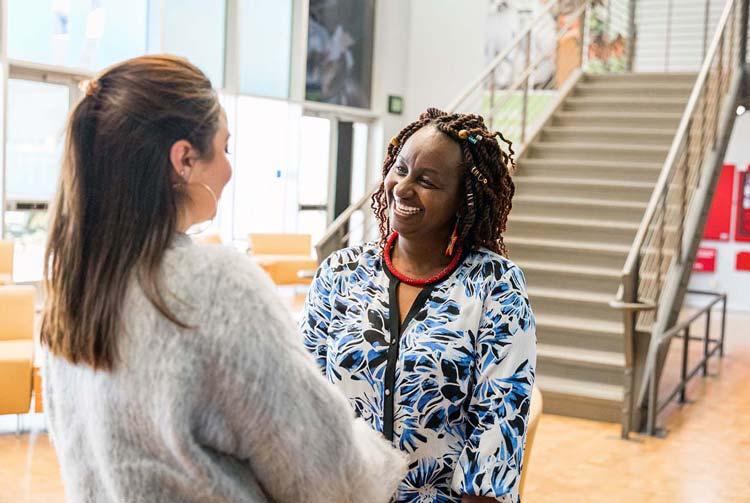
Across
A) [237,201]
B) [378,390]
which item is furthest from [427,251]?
[237,201]

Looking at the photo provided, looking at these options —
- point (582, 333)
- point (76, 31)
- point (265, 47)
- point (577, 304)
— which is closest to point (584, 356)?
point (582, 333)

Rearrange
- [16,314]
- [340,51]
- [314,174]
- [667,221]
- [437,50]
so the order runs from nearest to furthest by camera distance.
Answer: [16,314]
[667,221]
[314,174]
[340,51]
[437,50]

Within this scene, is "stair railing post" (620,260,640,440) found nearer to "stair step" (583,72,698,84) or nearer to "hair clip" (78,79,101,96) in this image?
"stair step" (583,72,698,84)

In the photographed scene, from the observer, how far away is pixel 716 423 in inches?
255

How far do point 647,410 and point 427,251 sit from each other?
189 inches

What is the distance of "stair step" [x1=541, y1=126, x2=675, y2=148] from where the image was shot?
890 cm

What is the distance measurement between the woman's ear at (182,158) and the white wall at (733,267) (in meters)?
13.7

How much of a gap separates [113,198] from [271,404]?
323 millimetres

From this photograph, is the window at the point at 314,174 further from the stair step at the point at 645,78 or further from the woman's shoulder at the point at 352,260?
the woman's shoulder at the point at 352,260

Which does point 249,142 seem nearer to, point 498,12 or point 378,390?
point 498,12

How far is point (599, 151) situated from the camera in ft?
29.2

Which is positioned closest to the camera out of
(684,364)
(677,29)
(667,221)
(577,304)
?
(684,364)

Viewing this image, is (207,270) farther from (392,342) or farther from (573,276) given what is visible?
(573,276)

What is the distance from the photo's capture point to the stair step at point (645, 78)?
993cm
